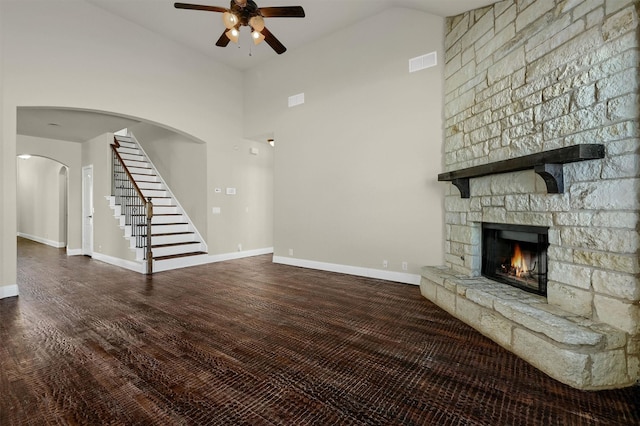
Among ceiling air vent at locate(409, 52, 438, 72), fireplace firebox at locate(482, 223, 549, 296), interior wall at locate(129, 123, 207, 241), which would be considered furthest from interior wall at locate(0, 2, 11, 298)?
fireplace firebox at locate(482, 223, 549, 296)

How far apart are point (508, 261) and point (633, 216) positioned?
1.42 m

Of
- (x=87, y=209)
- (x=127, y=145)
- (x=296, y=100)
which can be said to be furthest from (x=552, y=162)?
(x=87, y=209)

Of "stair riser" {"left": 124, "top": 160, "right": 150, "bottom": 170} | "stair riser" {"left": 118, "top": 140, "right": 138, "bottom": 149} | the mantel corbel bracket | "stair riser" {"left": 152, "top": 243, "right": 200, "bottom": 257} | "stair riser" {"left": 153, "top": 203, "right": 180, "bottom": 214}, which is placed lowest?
"stair riser" {"left": 152, "top": 243, "right": 200, "bottom": 257}

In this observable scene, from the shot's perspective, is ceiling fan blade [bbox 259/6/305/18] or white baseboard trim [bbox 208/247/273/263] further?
white baseboard trim [bbox 208/247/273/263]

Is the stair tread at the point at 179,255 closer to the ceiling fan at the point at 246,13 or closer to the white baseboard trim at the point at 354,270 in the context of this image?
the white baseboard trim at the point at 354,270

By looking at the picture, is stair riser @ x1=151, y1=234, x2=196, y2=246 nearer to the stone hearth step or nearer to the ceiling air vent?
the ceiling air vent

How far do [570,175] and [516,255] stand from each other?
3.65 feet

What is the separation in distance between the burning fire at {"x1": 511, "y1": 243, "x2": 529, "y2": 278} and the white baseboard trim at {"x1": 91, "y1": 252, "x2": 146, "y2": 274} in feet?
19.1

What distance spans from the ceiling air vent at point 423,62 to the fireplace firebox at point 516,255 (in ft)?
8.32

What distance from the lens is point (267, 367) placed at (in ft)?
7.78

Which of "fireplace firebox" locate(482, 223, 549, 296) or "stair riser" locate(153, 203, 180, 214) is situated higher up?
"stair riser" locate(153, 203, 180, 214)

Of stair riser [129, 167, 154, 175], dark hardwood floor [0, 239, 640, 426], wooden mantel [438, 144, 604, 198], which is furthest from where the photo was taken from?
stair riser [129, 167, 154, 175]

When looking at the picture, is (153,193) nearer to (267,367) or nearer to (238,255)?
(238,255)

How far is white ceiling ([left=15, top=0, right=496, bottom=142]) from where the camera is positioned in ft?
16.0
